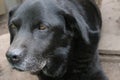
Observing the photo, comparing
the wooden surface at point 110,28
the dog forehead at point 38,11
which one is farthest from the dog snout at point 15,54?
the wooden surface at point 110,28

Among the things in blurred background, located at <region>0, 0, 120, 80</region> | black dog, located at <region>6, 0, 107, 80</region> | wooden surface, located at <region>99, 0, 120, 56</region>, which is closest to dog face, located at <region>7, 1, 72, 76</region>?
black dog, located at <region>6, 0, 107, 80</region>

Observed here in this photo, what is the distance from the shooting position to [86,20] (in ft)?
8.23

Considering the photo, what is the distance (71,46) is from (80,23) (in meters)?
0.19

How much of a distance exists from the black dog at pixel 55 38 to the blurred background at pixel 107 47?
0.86 metres

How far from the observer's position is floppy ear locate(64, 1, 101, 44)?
240 centimetres

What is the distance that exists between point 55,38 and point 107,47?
1714mm

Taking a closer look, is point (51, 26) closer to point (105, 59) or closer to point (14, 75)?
point (14, 75)

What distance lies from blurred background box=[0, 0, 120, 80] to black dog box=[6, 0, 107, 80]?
86cm

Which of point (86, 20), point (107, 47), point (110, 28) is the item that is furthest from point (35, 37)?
point (110, 28)

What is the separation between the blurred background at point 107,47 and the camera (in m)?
3.48

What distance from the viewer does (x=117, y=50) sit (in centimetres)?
393

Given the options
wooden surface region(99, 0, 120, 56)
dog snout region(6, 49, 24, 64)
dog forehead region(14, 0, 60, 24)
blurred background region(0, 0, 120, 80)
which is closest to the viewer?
dog snout region(6, 49, 24, 64)

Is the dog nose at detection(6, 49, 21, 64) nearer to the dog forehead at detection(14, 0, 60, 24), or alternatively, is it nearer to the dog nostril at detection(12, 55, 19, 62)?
the dog nostril at detection(12, 55, 19, 62)

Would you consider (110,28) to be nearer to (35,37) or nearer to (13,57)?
(35,37)
